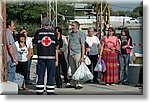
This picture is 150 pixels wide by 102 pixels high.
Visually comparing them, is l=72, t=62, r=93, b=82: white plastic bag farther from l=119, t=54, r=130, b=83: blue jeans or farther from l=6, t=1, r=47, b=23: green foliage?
l=6, t=1, r=47, b=23: green foliage

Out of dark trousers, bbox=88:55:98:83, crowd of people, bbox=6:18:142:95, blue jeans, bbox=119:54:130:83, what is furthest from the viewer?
blue jeans, bbox=119:54:130:83

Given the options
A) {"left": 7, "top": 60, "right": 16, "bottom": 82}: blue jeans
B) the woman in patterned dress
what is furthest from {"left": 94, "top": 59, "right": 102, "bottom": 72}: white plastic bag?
{"left": 7, "top": 60, "right": 16, "bottom": 82}: blue jeans

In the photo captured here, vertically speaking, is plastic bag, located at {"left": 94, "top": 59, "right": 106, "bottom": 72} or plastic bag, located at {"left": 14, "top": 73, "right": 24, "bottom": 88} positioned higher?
plastic bag, located at {"left": 94, "top": 59, "right": 106, "bottom": 72}

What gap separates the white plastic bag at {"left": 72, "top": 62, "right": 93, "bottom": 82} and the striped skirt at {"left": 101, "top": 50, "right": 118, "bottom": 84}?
0.44 m

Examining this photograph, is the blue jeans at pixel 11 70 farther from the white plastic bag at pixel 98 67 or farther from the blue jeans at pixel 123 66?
the blue jeans at pixel 123 66

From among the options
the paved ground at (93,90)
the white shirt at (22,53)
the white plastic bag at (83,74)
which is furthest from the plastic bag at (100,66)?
the white shirt at (22,53)

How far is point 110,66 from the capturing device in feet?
34.6

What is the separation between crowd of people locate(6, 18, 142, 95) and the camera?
9.84 m

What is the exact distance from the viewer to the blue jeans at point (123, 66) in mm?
10422

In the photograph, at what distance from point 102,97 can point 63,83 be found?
2.89 feet

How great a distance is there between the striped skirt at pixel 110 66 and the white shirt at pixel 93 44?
6.3 inches

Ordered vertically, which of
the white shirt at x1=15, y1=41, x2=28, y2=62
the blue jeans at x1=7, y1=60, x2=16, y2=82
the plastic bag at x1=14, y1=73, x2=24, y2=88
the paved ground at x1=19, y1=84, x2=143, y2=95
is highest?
the white shirt at x1=15, y1=41, x2=28, y2=62

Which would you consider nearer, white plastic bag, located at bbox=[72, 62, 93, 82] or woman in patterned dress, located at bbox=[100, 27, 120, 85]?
white plastic bag, located at bbox=[72, 62, 93, 82]

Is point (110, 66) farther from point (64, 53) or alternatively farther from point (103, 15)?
point (103, 15)
